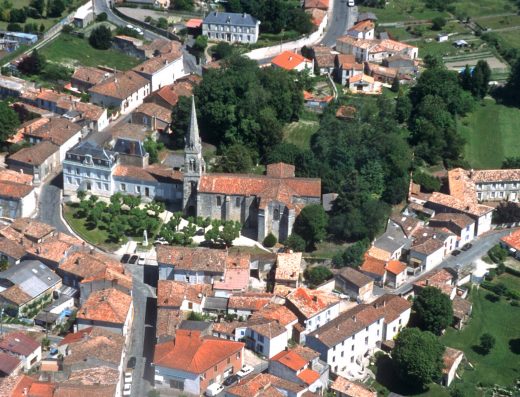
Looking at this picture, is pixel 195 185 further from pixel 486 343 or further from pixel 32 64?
pixel 32 64

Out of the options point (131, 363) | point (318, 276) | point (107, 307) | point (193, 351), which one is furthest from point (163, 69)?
point (193, 351)

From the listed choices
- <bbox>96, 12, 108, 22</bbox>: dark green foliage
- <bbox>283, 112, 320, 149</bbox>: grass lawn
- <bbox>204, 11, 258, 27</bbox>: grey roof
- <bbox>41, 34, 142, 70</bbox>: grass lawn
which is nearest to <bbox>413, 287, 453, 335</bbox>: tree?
<bbox>283, 112, 320, 149</bbox>: grass lawn

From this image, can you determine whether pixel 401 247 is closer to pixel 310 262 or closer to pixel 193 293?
pixel 310 262

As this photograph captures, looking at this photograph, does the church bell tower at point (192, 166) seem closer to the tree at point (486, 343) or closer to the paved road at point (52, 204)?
the paved road at point (52, 204)

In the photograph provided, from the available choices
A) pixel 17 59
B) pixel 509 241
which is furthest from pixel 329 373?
pixel 17 59

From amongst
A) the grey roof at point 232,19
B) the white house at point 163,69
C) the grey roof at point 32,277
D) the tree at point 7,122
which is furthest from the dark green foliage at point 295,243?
the grey roof at point 232,19
